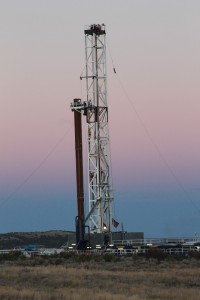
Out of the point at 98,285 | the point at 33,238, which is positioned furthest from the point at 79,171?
the point at 33,238

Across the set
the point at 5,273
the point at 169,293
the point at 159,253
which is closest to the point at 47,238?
the point at 159,253

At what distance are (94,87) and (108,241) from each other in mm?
15056

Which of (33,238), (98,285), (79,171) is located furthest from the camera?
(33,238)

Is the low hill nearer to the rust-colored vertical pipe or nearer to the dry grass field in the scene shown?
the rust-colored vertical pipe

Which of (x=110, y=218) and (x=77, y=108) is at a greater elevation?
(x=77, y=108)

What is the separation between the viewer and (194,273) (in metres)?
35.2

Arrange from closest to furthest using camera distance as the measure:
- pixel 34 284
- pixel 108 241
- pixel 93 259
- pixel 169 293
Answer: pixel 169 293
pixel 34 284
pixel 93 259
pixel 108 241

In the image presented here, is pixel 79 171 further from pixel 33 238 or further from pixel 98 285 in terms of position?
pixel 33 238

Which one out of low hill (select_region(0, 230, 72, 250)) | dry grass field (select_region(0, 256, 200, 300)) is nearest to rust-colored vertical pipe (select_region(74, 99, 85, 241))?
dry grass field (select_region(0, 256, 200, 300))

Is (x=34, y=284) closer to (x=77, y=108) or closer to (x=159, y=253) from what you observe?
(x=159, y=253)

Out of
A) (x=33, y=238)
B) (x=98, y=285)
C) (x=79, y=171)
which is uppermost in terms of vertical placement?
(x=79, y=171)

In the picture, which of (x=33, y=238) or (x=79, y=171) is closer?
(x=79, y=171)

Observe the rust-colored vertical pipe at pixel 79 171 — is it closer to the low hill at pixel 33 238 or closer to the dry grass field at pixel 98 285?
the dry grass field at pixel 98 285

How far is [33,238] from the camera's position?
13650cm
